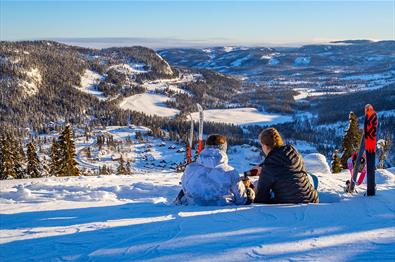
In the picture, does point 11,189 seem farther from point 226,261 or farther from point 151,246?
point 226,261

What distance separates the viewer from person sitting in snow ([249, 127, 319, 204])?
7.13 meters

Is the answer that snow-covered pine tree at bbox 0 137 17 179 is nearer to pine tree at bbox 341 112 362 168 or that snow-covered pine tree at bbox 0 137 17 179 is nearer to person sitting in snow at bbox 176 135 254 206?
pine tree at bbox 341 112 362 168

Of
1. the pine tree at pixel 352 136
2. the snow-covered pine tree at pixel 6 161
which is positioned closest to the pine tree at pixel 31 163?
the snow-covered pine tree at pixel 6 161

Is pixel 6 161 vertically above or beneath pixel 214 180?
beneath

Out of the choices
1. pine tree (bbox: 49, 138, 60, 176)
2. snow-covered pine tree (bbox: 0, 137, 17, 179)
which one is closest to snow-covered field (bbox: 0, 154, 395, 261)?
pine tree (bbox: 49, 138, 60, 176)

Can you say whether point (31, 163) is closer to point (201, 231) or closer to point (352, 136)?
point (352, 136)

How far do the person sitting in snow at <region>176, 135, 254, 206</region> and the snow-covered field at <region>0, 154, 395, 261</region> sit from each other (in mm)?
366

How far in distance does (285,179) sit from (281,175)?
101 mm

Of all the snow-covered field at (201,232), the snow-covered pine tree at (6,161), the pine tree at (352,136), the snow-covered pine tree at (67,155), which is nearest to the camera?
the snow-covered field at (201,232)

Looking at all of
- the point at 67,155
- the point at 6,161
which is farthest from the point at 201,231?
the point at 6,161

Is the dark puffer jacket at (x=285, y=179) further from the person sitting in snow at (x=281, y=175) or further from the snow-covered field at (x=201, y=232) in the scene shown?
the snow-covered field at (x=201, y=232)

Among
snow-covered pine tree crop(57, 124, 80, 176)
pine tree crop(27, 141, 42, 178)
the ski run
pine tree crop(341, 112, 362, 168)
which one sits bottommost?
pine tree crop(27, 141, 42, 178)

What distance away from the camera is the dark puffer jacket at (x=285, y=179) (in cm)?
712

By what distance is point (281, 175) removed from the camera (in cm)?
721
